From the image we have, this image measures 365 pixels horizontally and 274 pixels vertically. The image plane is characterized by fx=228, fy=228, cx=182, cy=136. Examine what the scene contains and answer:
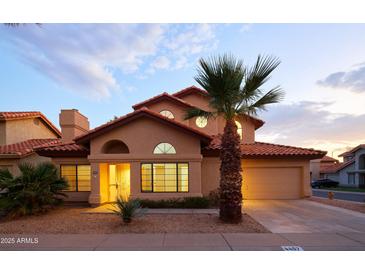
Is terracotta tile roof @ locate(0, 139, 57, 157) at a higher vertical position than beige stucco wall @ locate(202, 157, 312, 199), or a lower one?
higher

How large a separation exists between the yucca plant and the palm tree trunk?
26.8 ft

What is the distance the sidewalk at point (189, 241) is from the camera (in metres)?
6.46

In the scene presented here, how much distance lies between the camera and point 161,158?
12414mm

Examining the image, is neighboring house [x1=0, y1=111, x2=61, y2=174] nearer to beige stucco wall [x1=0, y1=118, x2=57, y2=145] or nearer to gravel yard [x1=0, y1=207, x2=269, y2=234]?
beige stucco wall [x1=0, y1=118, x2=57, y2=145]

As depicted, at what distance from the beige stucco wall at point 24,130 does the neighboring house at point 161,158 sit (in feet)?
19.5

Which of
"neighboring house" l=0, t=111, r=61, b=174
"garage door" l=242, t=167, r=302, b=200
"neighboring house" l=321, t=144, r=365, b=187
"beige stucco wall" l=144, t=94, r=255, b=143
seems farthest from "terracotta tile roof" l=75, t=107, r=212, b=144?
"neighboring house" l=321, t=144, r=365, b=187

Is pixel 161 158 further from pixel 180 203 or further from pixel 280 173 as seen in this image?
pixel 280 173

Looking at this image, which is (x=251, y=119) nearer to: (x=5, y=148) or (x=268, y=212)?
(x=268, y=212)

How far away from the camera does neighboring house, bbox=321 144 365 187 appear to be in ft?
116

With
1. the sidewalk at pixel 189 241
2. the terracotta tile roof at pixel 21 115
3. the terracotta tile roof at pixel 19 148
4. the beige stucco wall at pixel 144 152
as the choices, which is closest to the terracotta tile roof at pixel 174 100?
the beige stucco wall at pixel 144 152

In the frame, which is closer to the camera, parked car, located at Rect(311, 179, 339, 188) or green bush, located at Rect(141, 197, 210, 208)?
green bush, located at Rect(141, 197, 210, 208)

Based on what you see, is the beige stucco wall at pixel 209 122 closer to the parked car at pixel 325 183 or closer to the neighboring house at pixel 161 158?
the neighboring house at pixel 161 158

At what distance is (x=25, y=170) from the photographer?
11.0 meters

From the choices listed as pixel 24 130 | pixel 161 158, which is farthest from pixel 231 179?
pixel 24 130
